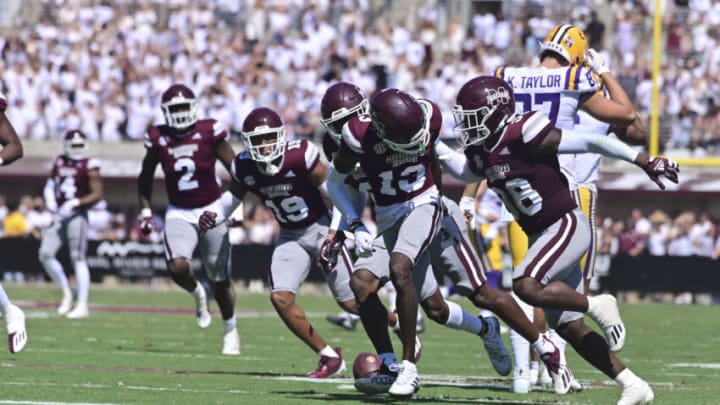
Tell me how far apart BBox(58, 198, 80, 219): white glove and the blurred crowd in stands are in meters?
7.87

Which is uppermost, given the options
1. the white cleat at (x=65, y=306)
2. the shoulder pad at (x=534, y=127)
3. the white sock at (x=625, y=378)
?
the shoulder pad at (x=534, y=127)

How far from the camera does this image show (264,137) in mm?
8875

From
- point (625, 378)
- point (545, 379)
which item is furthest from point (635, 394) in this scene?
point (545, 379)

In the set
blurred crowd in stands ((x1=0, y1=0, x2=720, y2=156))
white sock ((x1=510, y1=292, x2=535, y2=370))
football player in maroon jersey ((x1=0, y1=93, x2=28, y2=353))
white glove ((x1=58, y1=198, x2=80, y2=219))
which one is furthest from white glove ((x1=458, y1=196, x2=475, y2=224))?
blurred crowd in stands ((x1=0, y1=0, x2=720, y2=156))

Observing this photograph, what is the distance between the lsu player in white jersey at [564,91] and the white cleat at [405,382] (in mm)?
1072

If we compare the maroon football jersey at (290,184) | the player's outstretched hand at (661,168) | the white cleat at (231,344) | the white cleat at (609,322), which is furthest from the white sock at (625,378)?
the white cleat at (231,344)

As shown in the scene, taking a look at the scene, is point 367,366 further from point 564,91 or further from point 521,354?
point 564,91

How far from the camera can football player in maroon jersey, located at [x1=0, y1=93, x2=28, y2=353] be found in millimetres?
7914

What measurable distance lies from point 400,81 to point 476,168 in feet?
52.0

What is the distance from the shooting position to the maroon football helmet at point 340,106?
25.8 ft

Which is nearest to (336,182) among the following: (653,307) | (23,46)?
(653,307)

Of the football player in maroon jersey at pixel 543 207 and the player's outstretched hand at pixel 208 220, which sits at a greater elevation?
the football player in maroon jersey at pixel 543 207

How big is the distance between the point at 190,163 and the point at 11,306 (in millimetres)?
2922

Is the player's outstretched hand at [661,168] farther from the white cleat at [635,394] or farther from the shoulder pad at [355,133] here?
the shoulder pad at [355,133]
